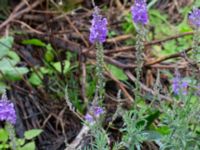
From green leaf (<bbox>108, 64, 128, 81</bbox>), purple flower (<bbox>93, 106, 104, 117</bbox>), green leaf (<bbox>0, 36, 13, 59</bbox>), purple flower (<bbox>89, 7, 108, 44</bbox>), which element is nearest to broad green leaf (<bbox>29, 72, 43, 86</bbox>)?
green leaf (<bbox>0, 36, 13, 59</bbox>)

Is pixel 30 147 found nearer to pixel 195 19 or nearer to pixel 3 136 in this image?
pixel 3 136

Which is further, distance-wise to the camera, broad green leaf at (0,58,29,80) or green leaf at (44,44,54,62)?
green leaf at (44,44,54,62)

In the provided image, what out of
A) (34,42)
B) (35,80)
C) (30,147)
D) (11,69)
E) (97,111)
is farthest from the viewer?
(34,42)

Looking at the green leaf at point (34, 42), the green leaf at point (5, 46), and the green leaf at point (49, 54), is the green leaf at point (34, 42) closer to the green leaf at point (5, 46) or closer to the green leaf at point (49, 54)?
the green leaf at point (49, 54)

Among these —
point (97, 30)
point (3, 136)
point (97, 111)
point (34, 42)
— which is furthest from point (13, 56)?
point (97, 30)

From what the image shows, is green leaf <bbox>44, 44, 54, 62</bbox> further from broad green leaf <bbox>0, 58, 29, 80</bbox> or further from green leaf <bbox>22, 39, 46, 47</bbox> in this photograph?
broad green leaf <bbox>0, 58, 29, 80</bbox>

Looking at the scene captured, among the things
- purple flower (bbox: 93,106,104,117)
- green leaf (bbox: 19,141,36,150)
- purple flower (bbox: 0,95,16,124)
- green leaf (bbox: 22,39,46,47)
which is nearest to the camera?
purple flower (bbox: 0,95,16,124)

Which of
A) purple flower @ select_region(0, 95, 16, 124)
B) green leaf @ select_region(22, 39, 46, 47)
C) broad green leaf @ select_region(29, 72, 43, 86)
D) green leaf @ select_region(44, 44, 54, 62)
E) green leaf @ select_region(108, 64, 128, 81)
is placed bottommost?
green leaf @ select_region(108, 64, 128, 81)

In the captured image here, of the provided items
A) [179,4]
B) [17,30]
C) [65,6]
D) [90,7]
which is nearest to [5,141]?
[17,30]

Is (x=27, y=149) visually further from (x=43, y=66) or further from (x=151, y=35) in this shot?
(x=151, y=35)
